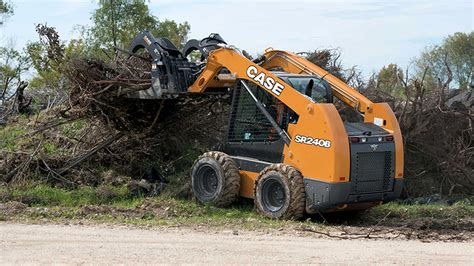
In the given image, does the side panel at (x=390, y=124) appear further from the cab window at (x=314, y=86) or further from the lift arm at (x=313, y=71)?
the cab window at (x=314, y=86)

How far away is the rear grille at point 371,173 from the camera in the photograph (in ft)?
38.7

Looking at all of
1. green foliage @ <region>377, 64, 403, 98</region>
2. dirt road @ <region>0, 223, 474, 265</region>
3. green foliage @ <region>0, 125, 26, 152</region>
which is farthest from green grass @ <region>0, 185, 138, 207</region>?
green foliage @ <region>377, 64, 403, 98</region>

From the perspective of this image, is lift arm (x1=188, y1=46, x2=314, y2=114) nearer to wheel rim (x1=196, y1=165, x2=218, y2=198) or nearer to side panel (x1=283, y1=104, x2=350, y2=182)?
side panel (x1=283, y1=104, x2=350, y2=182)

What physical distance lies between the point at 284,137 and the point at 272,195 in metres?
0.91

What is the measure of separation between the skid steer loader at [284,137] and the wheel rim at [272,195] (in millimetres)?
15

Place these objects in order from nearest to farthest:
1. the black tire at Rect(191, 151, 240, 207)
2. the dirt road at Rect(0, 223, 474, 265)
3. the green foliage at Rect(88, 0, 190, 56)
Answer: the dirt road at Rect(0, 223, 474, 265) → the black tire at Rect(191, 151, 240, 207) → the green foliage at Rect(88, 0, 190, 56)

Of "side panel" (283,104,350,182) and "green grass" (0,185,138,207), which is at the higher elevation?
"side panel" (283,104,350,182)

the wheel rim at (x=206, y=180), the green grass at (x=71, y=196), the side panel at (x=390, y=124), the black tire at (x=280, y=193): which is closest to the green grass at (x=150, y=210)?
the green grass at (x=71, y=196)

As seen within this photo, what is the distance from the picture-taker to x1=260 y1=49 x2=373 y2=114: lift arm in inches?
505

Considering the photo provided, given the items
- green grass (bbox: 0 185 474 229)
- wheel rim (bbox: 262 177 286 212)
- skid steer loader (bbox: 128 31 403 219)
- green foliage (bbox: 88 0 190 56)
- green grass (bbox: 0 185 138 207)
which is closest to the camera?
skid steer loader (bbox: 128 31 403 219)

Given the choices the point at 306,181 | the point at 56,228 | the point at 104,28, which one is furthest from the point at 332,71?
the point at 104,28

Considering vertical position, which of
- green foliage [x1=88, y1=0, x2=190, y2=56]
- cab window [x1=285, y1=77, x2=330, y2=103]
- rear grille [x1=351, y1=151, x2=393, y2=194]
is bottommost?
rear grille [x1=351, y1=151, x2=393, y2=194]

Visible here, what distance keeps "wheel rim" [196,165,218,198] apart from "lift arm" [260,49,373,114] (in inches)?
88.3

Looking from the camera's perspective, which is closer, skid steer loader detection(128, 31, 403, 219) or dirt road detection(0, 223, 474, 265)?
dirt road detection(0, 223, 474, 265)
